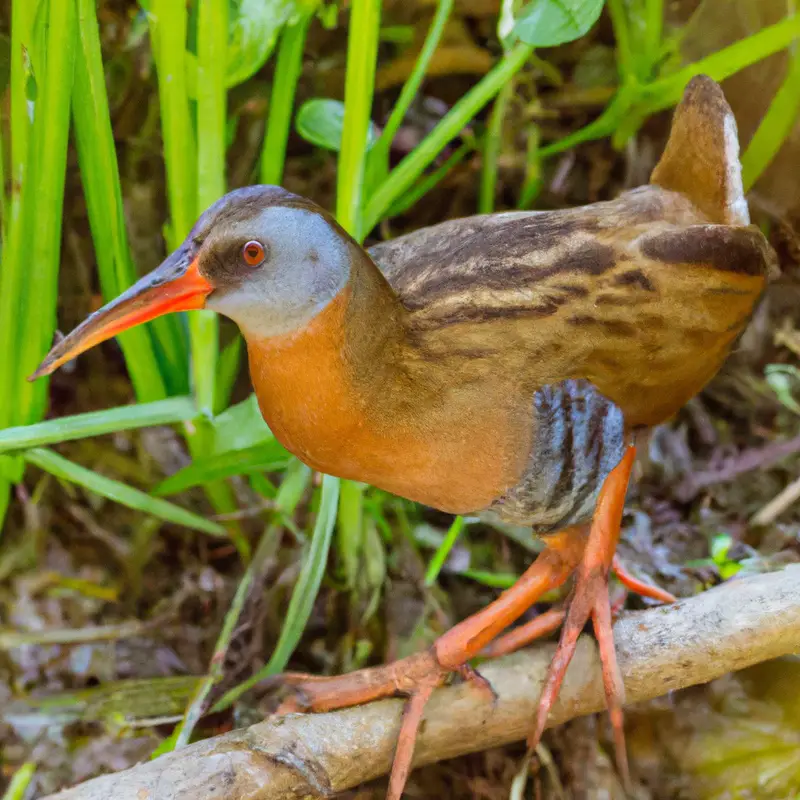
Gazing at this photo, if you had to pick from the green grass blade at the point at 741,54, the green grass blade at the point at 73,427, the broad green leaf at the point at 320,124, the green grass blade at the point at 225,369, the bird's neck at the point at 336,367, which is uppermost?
the green grass blade at the point at 741,54

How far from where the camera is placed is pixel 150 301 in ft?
2.93

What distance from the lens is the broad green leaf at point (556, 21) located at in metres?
1.12

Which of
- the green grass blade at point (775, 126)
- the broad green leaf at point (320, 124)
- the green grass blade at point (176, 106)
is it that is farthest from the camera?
the green grass blade at point (775, 126)

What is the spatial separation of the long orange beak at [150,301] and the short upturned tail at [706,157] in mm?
674

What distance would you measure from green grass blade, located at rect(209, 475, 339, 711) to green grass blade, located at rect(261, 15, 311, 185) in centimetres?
49

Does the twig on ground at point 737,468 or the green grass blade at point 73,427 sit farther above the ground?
the green grass blade at point 73,427

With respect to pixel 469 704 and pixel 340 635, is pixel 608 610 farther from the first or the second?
pixel 340 635

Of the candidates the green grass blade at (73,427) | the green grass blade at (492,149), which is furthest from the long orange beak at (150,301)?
the green grass blade at (492,149)

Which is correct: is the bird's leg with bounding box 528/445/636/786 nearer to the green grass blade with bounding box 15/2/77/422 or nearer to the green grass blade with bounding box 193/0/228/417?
the green grass blade with bounding box 193/0/228/417

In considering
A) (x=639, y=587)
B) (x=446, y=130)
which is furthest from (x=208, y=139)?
(x=639, y=587)

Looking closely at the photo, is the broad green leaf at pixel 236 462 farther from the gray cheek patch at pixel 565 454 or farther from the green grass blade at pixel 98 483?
the gray cheek patch at pixel 565 454

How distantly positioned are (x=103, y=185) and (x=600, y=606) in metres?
0.87

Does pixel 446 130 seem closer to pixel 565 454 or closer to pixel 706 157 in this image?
pixel 706 157

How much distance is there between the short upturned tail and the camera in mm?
1135
